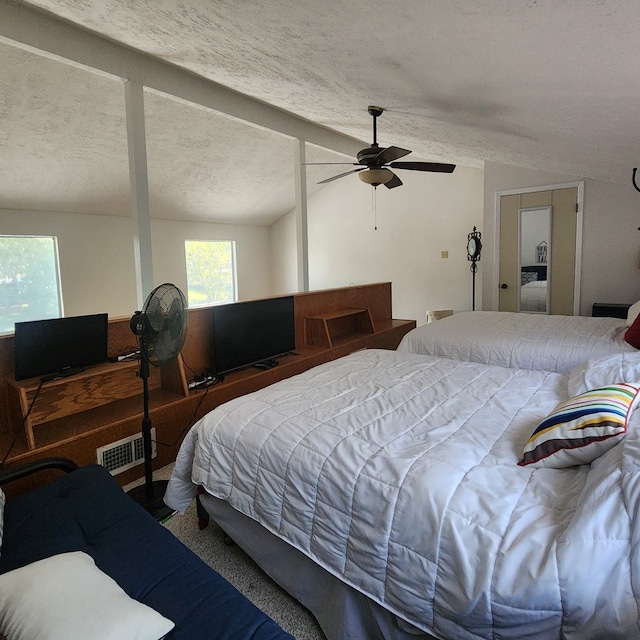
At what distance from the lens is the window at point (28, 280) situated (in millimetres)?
4918

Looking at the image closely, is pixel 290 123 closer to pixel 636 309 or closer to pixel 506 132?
pixel 506 132

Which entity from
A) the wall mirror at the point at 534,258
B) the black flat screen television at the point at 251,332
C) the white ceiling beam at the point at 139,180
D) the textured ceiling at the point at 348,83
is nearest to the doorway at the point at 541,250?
the wall mirror at the point at 534,258

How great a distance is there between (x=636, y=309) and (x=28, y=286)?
646cm

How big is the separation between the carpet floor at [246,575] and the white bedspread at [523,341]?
7.04 ft

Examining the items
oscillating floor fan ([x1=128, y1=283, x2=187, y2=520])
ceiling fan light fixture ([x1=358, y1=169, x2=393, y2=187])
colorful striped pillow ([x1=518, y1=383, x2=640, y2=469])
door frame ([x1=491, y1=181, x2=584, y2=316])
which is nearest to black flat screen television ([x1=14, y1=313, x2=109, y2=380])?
oscillating floor fan ([x1=128, y1=283, x2=187, y2=520])

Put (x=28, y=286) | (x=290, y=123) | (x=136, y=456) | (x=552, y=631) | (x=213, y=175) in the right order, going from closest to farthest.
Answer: (x=552, y=631), (x=136, y=456), (x=290, y=123), (x=28, y=286), (x=213, y=175)

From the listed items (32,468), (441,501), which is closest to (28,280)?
(32,468)

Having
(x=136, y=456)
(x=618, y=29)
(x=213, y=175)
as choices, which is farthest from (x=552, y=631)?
(x=213, y=175)

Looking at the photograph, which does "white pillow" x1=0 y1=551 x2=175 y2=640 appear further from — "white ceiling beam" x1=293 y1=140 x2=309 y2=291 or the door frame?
the door frame

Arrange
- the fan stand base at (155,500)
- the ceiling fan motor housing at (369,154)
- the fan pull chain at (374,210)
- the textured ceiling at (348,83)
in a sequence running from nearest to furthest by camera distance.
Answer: the textured ceiling at (348,83)
the fan stand base at (155,500)
the ceiling fan motor housing at (369,154)
the fan pull chain at (374,210)

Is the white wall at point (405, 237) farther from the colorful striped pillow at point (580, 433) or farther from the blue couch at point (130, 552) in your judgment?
the blue couch at point (130, 552)

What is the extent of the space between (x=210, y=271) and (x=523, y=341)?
5.71 metres

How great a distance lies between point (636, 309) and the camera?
301 cm

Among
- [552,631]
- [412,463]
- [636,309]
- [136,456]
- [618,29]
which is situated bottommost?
[136,456]
